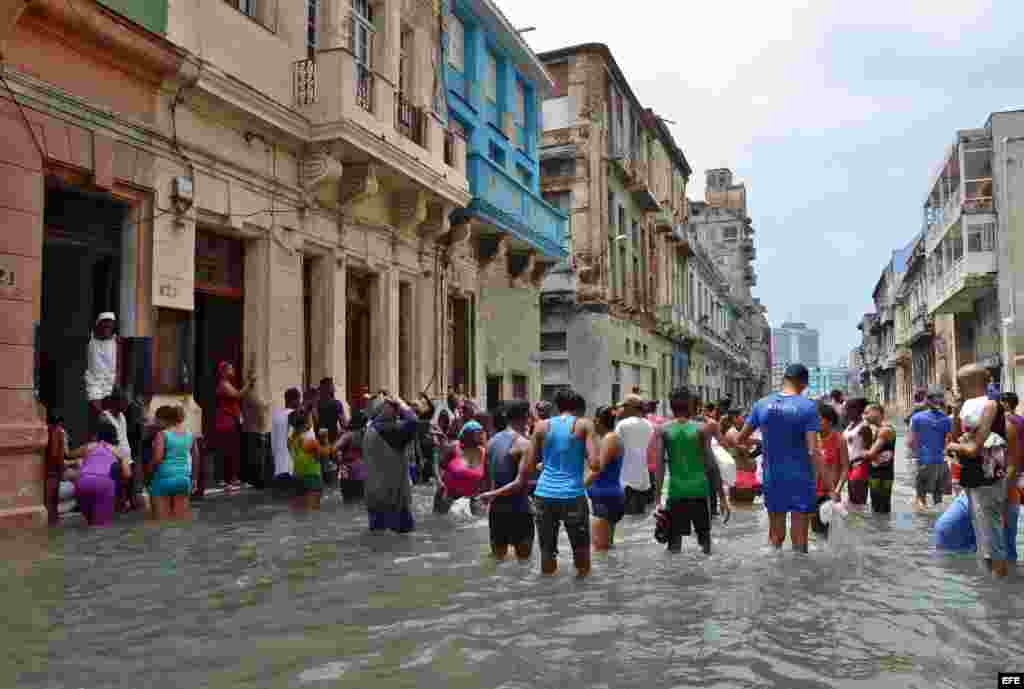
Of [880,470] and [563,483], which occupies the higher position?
[563,483]

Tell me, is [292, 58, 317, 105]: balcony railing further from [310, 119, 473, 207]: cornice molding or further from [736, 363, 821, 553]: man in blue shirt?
[736, 363, 821, 553]: man in blue shirt

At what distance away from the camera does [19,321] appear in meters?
8.33

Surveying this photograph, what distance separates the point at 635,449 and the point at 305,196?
726 centimetres

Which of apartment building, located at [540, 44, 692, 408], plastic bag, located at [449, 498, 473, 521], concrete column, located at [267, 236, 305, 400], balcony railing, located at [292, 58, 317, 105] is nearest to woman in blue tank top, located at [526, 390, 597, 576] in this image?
plastic bag, located at [449, 498, 473, 521]

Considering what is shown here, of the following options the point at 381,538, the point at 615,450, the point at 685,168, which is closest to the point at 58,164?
the point at 381,538

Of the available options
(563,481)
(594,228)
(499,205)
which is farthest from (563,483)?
(594,228)

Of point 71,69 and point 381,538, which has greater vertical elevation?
point 71,69

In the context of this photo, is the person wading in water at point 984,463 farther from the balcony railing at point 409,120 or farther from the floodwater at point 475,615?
the balcony railing at point 409,120

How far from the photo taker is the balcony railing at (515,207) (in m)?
18.5

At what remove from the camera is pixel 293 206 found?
13.0 m

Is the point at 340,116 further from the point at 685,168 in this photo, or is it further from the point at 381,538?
the point at 685,168

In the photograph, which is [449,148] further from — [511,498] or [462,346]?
[511,498]

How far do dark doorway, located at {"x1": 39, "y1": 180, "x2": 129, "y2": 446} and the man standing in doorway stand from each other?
6.27 metres

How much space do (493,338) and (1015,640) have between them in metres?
17.3
